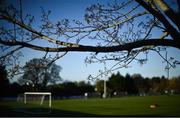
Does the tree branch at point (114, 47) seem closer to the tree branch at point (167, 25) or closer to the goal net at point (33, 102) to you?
the tree branch at point (167, 25)

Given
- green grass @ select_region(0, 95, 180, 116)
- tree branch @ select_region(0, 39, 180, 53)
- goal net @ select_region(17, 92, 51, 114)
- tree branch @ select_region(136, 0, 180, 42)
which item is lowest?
green grass @ select_region(0, 95, 180, 116)

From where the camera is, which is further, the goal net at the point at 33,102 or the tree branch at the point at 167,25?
the goal net at the point at 33,102

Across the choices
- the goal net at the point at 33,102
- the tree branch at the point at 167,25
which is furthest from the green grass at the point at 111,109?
the tree branch at the point at 167,25

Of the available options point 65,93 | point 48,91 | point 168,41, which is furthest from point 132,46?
point 65,93

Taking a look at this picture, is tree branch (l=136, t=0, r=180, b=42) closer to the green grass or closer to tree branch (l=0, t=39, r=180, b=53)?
tree branch (l=0, t=39, r=180, b=53)

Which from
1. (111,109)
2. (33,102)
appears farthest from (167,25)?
(33,102)

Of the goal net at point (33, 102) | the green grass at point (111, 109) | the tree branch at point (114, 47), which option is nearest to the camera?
the tree branch at point (114, 47)

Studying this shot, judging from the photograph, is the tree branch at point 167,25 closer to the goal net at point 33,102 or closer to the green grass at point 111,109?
the goal net at point 33,102

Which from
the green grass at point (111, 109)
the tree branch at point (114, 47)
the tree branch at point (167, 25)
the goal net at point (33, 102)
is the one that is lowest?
the green grass at point (111, 109)

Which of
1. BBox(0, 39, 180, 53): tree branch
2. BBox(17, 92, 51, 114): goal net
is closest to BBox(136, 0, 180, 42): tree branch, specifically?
BBox(0, 39, 180, 53): tree branch

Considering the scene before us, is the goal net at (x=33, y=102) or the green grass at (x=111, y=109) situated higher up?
the goal net at (x=33, y=102)

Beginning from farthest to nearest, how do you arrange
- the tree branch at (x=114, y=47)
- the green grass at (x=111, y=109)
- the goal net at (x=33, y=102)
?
the green grass at (x=111, y=109), the goal net at (x=33, y=102), the tree branch at (x=114, y=47)

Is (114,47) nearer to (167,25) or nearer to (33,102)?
(167,25)

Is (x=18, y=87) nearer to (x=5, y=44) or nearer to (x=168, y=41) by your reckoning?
(x=5, y=44)
